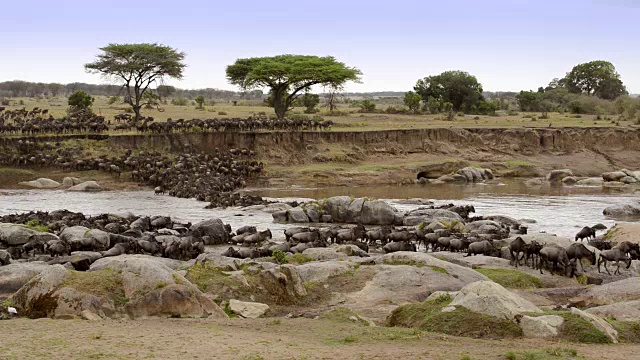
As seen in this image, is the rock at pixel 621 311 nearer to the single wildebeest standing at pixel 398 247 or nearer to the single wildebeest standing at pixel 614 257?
the single wildebeest standing at pixel 614 257

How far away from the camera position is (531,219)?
34.5 m

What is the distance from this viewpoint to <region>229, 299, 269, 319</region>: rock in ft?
52.4

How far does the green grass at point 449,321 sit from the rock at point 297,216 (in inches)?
742

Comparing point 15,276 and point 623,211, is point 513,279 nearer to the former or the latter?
point 15,276

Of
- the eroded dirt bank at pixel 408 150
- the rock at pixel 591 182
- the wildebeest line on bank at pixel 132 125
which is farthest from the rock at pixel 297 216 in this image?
the rock at pixel 591 182

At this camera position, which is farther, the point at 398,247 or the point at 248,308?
the point at 398,247

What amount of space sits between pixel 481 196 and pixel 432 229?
652 inches

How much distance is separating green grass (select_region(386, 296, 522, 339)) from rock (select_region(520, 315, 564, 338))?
148 millimetres

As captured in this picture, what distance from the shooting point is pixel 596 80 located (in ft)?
372

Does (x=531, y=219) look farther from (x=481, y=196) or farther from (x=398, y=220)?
(x=481, y=196)

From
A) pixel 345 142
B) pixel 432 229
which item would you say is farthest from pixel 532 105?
pixel 432 229

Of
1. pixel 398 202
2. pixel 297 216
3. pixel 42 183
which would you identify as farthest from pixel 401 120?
pixel 297 216

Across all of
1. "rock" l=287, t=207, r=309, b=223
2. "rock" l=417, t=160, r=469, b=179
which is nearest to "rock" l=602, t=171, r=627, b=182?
"rock" l=417, t=160, r=469, b=179

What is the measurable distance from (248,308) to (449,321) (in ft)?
14.5
